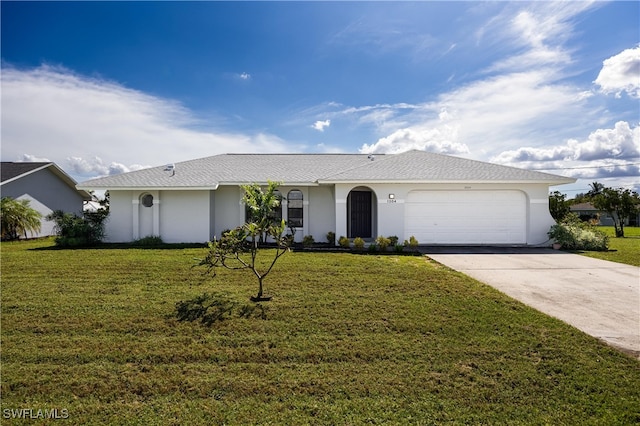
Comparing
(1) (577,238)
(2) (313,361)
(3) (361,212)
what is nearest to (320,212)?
(3) (361,212)

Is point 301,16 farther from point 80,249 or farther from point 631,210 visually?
point 631,210

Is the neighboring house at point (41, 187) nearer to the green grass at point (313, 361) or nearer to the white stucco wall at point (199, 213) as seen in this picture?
the white stucco wall at point (199, 213)

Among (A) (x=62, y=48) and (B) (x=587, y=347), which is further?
(A) (x=62, y=48)

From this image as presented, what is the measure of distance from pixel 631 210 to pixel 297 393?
86.9ft

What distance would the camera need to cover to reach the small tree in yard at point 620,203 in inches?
789

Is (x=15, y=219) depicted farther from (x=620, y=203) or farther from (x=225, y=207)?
(x=620, y=203)

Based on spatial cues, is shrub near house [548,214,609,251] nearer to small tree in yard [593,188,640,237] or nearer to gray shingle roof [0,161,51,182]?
small tree in yard [593,188,640,237]

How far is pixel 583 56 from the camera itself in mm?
12969

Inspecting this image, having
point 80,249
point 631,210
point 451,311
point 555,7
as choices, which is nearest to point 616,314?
point 451,311

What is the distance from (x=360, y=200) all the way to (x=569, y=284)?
9579mm

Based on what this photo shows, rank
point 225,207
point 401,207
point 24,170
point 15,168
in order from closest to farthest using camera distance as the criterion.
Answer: point 401,207 → point 225,207 → point 24,170 → point 15,168

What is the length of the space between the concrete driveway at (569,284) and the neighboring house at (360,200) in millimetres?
1712

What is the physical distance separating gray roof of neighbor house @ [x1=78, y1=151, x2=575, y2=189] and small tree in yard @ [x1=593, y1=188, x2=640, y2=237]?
437 inches

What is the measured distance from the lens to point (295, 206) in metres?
15.3
